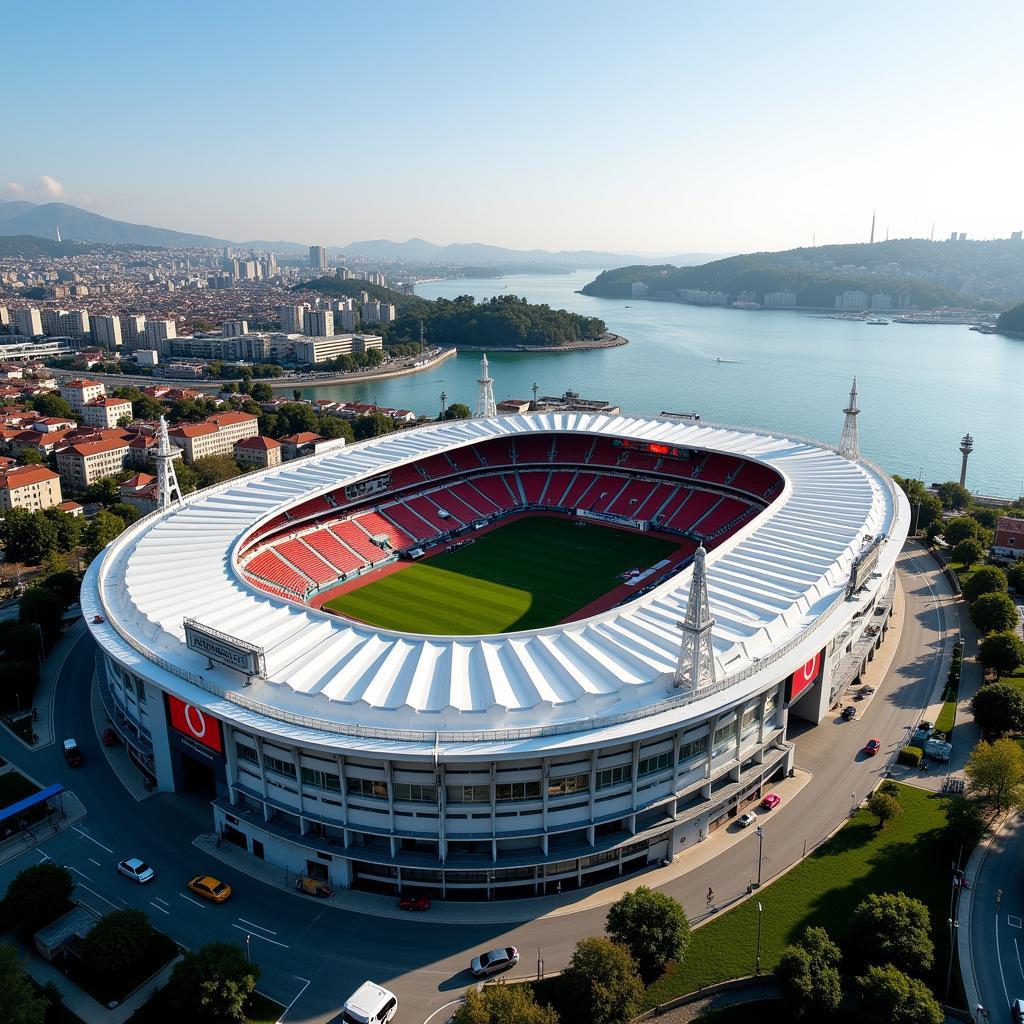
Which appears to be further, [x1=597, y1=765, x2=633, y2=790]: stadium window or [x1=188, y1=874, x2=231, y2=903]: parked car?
[x1=597, y1=765, x2=633, y2=790]: stadium window

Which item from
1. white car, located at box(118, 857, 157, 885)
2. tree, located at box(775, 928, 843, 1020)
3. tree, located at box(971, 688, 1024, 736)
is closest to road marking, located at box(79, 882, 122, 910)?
white car, located at box(118, 857, 157, 885)

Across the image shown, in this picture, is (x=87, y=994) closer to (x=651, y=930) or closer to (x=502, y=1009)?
(x=502, y=1009)

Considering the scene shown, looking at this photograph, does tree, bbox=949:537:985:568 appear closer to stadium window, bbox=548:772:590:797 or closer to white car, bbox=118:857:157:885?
stadium window, bbox=548:772:590:797

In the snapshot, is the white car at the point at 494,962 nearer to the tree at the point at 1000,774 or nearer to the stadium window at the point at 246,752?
the stadium window at the point at 246,752

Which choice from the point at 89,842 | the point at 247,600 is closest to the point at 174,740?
the point at 89,842

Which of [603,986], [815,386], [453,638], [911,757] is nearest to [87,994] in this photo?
[603,986]

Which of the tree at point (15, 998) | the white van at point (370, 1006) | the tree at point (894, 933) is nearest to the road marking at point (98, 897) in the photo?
the tree at point (15, 998)

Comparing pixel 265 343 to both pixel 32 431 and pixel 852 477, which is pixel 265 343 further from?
pixel 852 477
